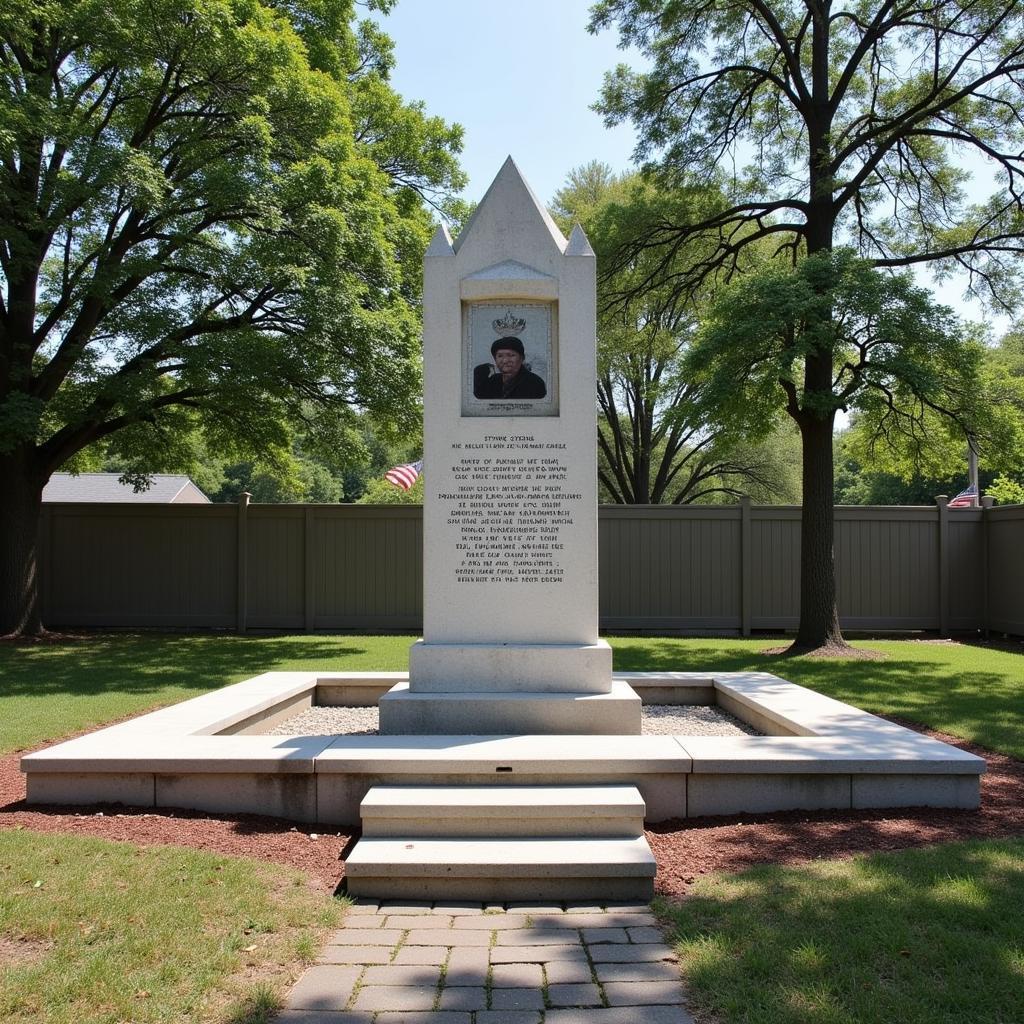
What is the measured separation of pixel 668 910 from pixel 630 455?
2772 cm

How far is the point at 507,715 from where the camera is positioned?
633 centimetres

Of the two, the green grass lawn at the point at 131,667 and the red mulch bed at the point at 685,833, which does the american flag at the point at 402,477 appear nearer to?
the green grass lawn at the point at 131,667

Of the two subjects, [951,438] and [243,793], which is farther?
[951,438]

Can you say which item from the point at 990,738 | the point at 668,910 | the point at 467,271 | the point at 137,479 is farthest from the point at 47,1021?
the point at 137,479

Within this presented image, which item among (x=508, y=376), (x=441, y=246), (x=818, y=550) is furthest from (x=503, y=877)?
(x=818, y=550)

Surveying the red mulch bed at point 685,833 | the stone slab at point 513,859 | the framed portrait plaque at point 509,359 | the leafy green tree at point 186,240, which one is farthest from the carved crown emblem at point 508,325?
the leafy green tree at point 186,240

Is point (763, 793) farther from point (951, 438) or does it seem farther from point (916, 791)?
point (951, 438)

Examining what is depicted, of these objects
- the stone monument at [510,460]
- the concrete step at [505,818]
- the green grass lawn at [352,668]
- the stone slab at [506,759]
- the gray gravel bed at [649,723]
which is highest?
the stone monument at [510,460]

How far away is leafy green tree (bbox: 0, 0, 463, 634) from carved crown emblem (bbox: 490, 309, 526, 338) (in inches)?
257

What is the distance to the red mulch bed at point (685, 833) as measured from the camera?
4.57 metres

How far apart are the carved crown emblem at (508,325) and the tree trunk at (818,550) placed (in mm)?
7499

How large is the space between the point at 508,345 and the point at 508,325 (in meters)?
0.17

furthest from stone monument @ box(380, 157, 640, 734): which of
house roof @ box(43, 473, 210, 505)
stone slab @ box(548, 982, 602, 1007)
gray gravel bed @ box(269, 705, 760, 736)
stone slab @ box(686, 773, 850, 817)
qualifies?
house roof @ box(43, 473, 210, 505)

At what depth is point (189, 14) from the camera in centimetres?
1251
